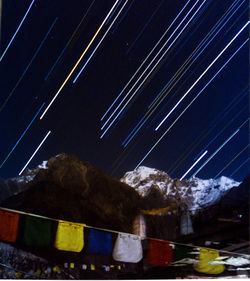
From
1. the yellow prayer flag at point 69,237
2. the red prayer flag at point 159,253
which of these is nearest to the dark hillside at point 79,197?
the yellow prayer flag at point 69,237

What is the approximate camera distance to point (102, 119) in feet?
11.9

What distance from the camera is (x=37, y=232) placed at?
10.1 ft

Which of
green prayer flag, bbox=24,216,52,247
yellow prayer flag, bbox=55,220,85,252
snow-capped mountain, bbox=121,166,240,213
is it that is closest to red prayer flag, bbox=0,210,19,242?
green prayer flag, bbox=24,216,52,247

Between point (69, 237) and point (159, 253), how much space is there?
103 cm

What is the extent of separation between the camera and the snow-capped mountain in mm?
3561

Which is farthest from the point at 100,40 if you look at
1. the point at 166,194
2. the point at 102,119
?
the point at 166,194

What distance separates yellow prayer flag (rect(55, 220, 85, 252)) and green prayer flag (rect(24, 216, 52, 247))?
4.0 inches

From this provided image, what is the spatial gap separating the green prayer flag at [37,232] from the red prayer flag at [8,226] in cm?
10

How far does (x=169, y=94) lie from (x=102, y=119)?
865 millimetres

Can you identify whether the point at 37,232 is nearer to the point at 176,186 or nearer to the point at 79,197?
the point at 79,197

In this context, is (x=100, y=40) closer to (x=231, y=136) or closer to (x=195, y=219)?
(x=231, y=136)

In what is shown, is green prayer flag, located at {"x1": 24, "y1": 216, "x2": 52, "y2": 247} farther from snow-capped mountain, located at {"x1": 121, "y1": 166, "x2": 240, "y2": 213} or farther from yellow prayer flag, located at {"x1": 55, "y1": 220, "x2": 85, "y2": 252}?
snow-capped mountain, located at {"x1": 121, "y1": 166, "x2": 240, "y2": 213}

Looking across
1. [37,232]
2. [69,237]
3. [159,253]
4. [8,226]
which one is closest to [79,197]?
[69,237]

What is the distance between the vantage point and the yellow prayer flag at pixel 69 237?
3.16 metres
